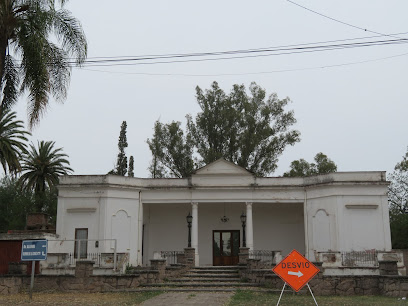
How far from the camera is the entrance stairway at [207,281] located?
19.2 metres

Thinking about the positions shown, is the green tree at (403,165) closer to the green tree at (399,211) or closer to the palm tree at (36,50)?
the green tree at (399,211)

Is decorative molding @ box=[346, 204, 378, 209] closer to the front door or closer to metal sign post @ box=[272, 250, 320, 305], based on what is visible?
the front door

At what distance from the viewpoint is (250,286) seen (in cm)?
1964

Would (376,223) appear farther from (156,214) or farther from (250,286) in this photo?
(156,214)

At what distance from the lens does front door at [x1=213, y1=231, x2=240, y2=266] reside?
95.0ft

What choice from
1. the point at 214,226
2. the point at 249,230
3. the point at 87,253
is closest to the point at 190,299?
the point at 87,253

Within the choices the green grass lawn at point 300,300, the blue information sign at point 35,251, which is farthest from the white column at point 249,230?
the blue information sign at point 35,251

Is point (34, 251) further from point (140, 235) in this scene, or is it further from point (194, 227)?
point (194, 227)

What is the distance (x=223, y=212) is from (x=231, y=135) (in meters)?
12.1

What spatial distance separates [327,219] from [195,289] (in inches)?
388

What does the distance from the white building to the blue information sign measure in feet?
25.6

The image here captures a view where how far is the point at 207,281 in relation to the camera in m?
21.0

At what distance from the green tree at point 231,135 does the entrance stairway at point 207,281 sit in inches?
689

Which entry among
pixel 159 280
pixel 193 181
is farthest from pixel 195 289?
pixel 193 181
